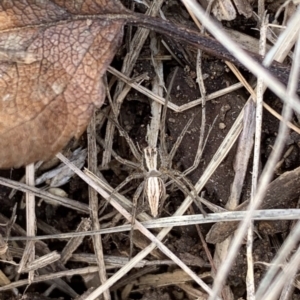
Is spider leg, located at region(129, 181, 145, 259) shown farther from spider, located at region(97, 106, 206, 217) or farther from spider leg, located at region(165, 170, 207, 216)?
spider leg, located at region(165, 170, 207, 216)

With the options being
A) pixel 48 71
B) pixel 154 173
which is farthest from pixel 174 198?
pixel 48 71

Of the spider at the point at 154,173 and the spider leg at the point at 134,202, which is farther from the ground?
the spider at the point at 154,173

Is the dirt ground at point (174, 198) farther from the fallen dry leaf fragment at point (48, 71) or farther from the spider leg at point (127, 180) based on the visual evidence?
the fallen dry leaf fragment at point (48, 71)

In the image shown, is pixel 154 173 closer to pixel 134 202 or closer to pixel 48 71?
pixel 134 202

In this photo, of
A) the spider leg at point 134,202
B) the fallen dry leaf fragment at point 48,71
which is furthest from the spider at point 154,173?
the fallen dry leaf fragment at point 48,71

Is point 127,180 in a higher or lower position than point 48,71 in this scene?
lower
